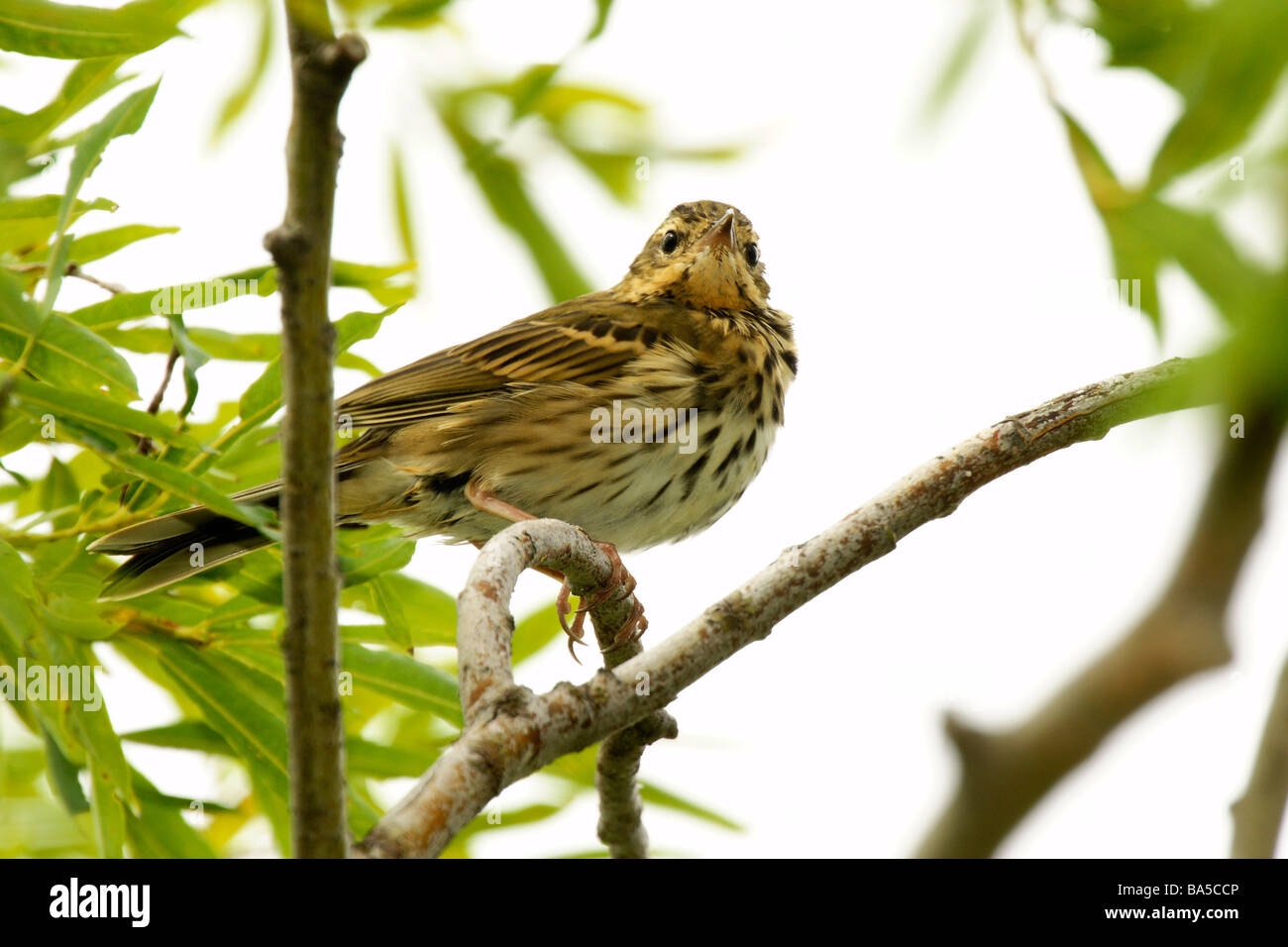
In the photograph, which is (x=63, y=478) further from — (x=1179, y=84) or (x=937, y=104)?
(x=1179, y=84)

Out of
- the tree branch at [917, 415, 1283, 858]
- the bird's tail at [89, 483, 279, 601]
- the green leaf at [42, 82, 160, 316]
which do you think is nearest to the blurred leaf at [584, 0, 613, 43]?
the green leaf at [42, 82, 160, 316]

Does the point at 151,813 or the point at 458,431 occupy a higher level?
the point at 458,431

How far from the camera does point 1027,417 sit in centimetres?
314

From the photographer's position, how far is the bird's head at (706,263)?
573cm

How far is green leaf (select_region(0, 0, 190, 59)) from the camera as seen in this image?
2.71 meters

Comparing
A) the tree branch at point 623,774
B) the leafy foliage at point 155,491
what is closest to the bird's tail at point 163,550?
the leafy foliage at point 155,491

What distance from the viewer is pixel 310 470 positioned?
1948 mm

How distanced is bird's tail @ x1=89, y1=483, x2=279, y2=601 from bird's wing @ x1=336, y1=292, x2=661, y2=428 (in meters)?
1.10

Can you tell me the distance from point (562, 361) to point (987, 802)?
2.25m

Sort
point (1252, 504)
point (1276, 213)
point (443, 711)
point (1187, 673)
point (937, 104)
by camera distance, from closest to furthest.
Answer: point (1276, 213) → point (937, 104) → point (443, 711) → point (1252, 504) → point (1187, 673)

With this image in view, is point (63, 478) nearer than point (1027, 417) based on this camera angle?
No

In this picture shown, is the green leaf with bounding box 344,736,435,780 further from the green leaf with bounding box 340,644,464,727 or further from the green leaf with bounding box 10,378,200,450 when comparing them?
the green leaf with bounding box 10,378,200,450
